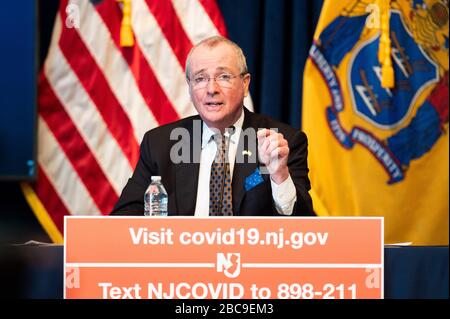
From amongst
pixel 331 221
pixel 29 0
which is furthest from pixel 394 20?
pixel 331 221

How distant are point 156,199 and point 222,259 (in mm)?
748

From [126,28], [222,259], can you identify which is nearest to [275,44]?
[126,28]

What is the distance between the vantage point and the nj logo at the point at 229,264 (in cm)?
211

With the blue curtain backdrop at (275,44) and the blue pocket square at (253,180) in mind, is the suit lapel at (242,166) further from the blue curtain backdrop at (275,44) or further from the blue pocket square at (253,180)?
the blue curtain backdrop at (275,44)

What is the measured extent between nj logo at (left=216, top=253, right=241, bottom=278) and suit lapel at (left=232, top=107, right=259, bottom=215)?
2.11 ft

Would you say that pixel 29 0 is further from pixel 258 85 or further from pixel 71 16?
pixel 258 85

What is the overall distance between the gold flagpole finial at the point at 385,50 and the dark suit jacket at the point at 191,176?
47.8 inches

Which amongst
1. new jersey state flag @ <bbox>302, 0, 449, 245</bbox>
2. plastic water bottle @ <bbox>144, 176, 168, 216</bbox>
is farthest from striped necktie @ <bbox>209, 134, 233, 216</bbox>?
→ new jersey state flag @ <bbox>302, 0, 449, 245</bbox>

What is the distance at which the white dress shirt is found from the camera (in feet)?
8.23

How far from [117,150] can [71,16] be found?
0.73 meters

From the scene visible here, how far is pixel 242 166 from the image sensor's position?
2.87m

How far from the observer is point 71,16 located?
4.25 meters

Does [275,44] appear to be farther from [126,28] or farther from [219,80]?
[219,80]

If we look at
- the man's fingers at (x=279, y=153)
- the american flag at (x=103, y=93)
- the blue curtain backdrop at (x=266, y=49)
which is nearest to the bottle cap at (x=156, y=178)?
the man's fingers at (x=279, y=153)
